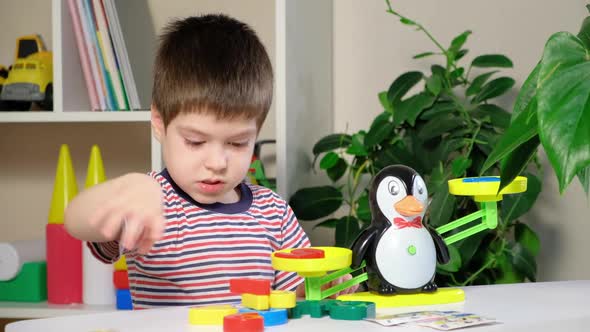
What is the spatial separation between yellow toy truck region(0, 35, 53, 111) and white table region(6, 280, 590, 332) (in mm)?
1167

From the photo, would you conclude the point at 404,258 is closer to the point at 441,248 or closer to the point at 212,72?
the point at 441,248

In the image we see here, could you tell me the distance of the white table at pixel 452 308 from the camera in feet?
2.61

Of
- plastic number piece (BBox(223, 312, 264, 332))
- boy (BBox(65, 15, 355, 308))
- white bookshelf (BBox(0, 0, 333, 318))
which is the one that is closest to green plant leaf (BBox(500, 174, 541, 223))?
white bookshelf (BBox(0, 0, 333, 318))

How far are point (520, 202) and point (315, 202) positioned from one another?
0.45 m

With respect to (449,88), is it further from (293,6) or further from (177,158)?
(177,158)

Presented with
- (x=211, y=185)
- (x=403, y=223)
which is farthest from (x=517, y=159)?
(x=211, y=185)

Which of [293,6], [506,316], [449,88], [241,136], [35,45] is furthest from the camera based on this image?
[35,45]

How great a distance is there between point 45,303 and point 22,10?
2.67 feet

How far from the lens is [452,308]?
0.91 m

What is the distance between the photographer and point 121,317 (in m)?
0.84

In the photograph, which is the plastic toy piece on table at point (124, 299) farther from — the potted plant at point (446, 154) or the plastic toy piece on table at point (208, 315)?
the plastic toy piece on table at point (208, 315)

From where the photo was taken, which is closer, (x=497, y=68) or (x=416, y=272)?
(x=416, y=272)

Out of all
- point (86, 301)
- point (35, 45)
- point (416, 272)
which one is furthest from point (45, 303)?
point (416, 272)

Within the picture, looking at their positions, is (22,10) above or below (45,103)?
above
